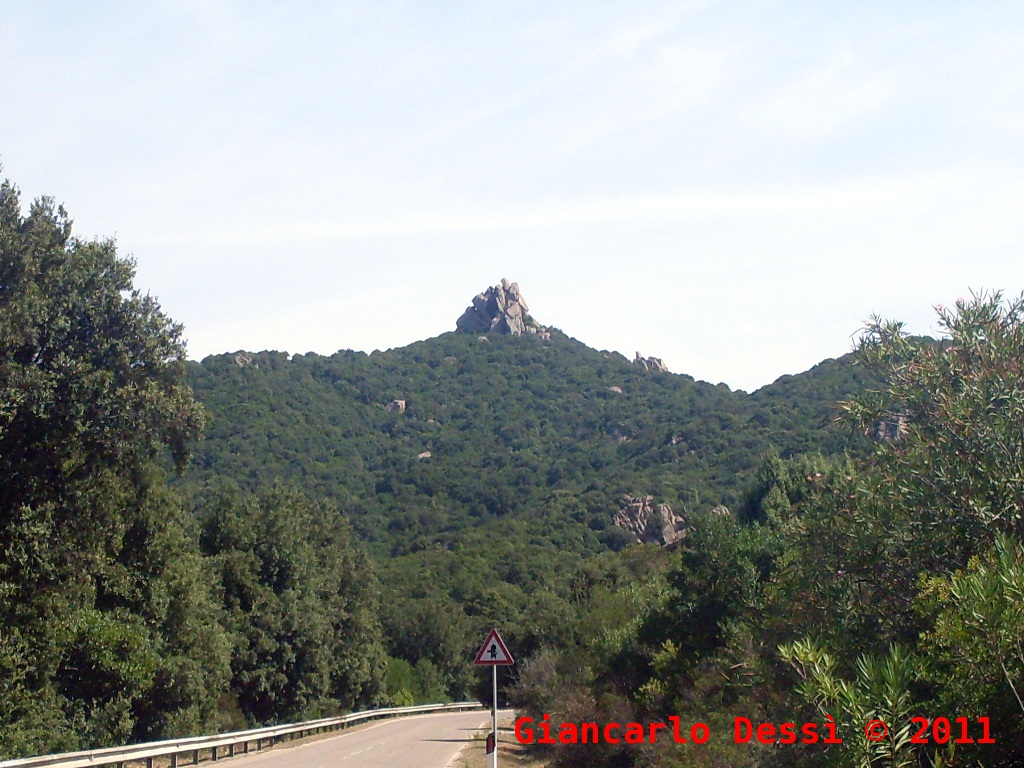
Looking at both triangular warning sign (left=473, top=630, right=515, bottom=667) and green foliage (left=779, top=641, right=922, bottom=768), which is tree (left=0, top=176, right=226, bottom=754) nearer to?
triangular warning sign (left=473, top=630, right=515, bottom=667)

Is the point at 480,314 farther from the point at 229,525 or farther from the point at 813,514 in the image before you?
the point at 813,514

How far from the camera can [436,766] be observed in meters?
22.0

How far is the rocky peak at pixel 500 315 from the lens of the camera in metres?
176

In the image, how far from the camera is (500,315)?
586 feet

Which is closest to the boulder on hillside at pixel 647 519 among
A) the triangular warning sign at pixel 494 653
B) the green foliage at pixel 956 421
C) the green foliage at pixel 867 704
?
the triangular warning sign at pixel 494 653

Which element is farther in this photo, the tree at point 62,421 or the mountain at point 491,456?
the mountain at point 491,456

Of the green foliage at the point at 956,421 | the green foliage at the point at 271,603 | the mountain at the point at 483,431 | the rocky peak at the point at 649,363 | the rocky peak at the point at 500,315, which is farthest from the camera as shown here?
the rocky peak at the point at 500,315

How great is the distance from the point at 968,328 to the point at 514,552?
8031cm

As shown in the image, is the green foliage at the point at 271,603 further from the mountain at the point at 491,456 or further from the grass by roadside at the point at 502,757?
the grass by roadside at the point at 502,757

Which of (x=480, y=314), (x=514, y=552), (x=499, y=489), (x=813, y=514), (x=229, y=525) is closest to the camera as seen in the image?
(x=813, y=514)

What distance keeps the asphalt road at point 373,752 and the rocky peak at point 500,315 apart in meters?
138

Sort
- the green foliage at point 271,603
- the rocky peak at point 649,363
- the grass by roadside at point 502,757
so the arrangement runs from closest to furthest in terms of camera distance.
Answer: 1. the grass by roadside at point 502,757
2. the green foliage at point 271,603
3. the rocky peak at point 649,363

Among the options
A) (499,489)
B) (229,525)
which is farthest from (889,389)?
(499,489)

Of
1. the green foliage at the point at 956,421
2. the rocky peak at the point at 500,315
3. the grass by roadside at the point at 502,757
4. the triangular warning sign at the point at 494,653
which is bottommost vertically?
the grass by roadside at the point at 502,757
